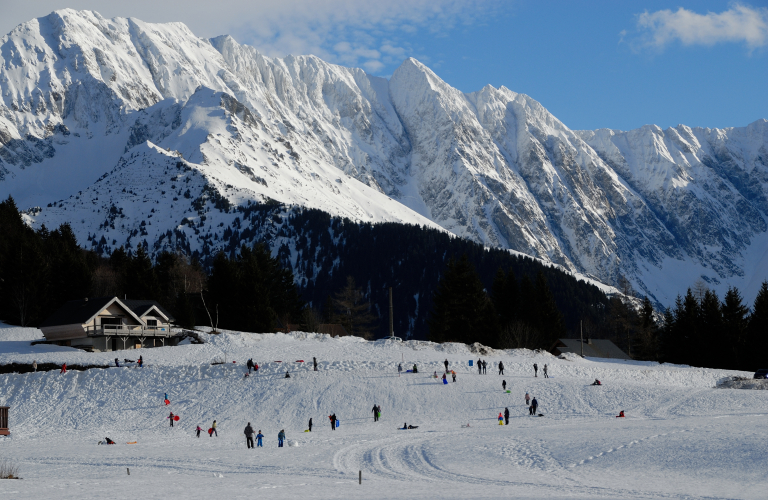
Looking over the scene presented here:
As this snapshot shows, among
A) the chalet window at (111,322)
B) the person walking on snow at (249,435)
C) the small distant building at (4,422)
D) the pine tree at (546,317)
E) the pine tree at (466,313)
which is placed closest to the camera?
the person walking on snow at (249,435)

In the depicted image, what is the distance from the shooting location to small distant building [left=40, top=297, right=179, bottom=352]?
248 feet

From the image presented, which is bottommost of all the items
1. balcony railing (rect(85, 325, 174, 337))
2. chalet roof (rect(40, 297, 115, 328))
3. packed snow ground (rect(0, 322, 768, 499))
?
packed snow ground (rect(0, 322, 768, 499))

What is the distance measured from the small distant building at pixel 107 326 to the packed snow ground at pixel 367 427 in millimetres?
3266

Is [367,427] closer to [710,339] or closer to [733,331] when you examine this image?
[710,339]

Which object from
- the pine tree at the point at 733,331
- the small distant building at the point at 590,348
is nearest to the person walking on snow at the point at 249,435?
the small distant building at the point at 590,348

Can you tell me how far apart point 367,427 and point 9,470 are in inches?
894

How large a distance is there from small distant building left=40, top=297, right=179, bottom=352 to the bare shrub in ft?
138

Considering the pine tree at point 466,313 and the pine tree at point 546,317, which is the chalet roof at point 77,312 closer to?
the pine tree at point 466,313

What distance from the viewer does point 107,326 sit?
250 ft

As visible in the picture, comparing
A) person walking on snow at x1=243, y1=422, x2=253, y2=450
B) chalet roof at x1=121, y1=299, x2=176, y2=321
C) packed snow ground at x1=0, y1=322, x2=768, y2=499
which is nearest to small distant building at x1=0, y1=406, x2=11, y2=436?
packed snow ground at x1=0, y1=322, x2=768, y2=499

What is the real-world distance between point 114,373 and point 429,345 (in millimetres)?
31034

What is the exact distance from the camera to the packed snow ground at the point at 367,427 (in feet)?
96.0

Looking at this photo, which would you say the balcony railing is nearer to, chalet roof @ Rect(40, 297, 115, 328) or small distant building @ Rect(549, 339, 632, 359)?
chalet roof @ Rect(40, 297, 115, 328)

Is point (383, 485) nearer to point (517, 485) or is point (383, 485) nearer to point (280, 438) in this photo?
point (517, 485)
